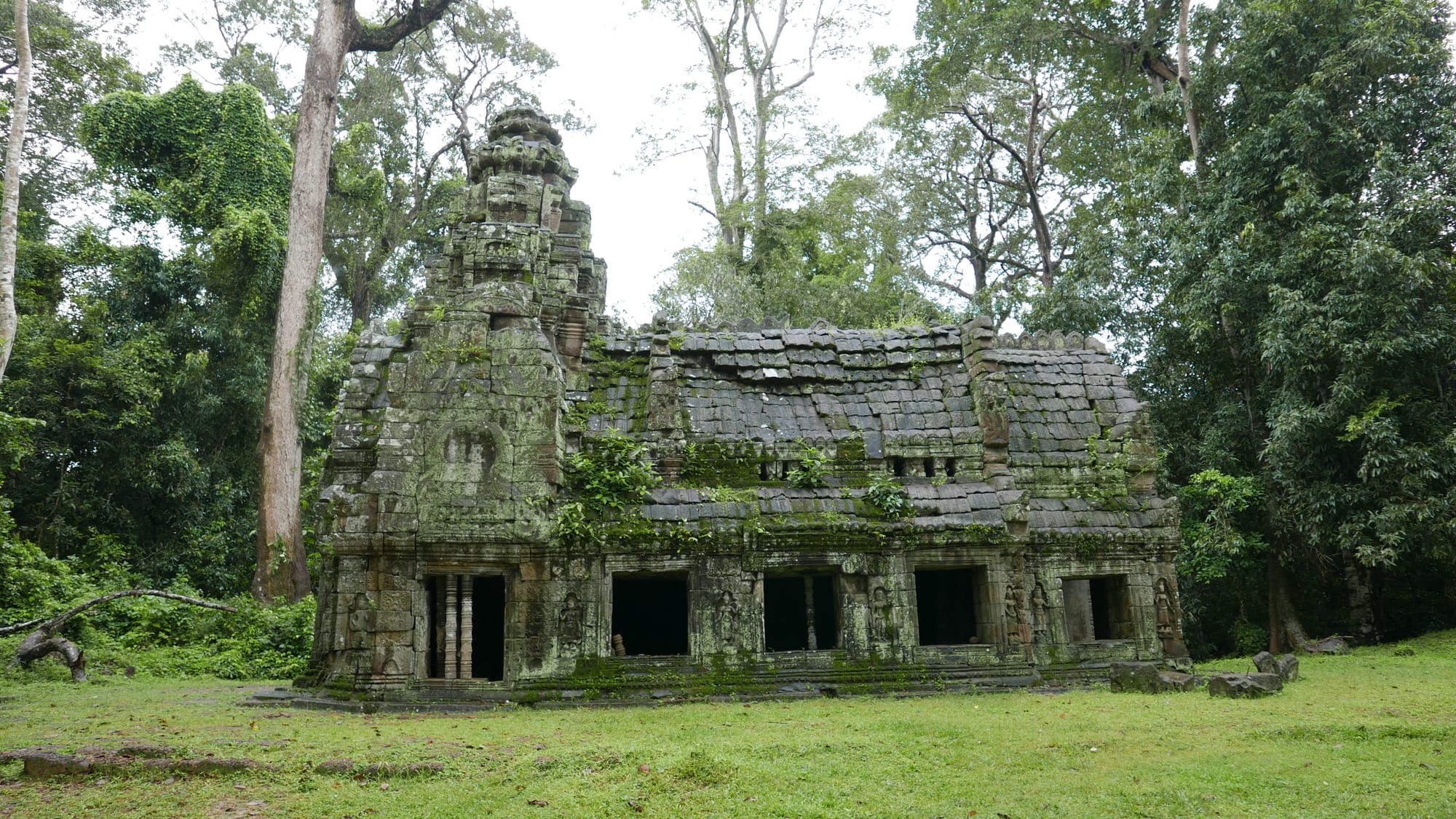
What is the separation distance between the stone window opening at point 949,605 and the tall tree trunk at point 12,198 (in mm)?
15167

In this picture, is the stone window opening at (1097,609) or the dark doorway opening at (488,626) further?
the dark doorway opening at (488,626)

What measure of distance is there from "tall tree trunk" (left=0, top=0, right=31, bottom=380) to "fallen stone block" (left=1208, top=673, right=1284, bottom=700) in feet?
60.2

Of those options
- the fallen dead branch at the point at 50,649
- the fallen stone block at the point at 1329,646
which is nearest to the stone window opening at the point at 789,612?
the fallen stone block at the point at 1329,646

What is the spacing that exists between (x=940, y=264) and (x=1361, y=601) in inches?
662

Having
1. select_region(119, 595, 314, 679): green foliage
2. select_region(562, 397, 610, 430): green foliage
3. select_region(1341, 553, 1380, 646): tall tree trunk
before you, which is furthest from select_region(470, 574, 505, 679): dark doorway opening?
select_region(1341, 553, 1380, 646): tall tree trunk

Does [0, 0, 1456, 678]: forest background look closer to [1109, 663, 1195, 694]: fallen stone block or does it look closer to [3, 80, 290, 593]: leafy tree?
[3, 80, 290, 593]: leafy tree

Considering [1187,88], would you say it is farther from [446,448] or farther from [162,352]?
[162,352]

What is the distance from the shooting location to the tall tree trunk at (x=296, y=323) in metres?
20.0

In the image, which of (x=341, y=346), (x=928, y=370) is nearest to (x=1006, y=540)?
(x=928, y=370)

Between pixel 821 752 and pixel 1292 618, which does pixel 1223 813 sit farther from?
pixel 1292 618

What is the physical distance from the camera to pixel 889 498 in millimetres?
13336

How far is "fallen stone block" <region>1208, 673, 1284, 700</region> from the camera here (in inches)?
462

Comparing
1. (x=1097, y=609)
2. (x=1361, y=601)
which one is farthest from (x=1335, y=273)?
(x=1097, y=609)

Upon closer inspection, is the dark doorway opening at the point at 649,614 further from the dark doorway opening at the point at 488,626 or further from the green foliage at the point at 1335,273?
the green foliage at the point at 1335,273
